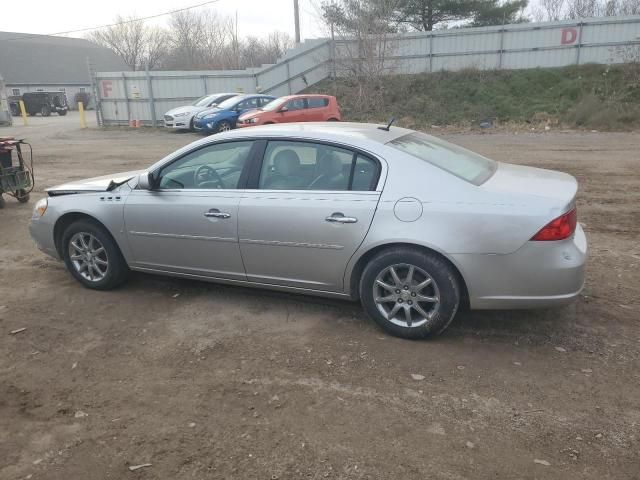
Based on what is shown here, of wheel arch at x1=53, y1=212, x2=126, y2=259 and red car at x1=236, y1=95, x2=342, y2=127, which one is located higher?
red car at x1=236, y1=95, x2=342, y2=127

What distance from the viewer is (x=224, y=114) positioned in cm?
2033

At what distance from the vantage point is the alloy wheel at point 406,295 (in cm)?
362

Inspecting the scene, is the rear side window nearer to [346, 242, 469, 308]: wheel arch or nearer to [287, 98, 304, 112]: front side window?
[287, 98, 304, 112]: front side window

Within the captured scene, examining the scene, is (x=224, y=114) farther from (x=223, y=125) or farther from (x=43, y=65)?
(x=43, y=65)

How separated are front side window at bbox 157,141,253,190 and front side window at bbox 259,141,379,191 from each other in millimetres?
247

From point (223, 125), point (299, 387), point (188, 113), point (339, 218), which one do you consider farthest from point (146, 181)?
point (188, 113)

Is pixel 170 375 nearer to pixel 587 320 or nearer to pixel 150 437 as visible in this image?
pixel 150 437

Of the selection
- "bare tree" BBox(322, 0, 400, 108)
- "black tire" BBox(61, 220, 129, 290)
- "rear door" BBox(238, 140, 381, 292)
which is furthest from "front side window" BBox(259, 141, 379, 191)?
"bare tree" BBox(322, 0, 400, 108)

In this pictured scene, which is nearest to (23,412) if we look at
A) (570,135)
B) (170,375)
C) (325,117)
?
(170,375)

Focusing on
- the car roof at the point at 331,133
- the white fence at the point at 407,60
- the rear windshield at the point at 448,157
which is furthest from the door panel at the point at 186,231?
the white fence at the point at 407,60

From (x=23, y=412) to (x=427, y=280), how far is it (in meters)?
2.66

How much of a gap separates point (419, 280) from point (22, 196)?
7.92m

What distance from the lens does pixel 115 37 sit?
7688 cm

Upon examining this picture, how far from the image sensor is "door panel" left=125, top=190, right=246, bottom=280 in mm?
4188
